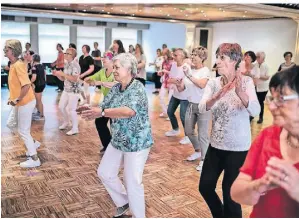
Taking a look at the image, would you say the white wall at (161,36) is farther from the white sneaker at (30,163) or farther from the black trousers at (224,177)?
the black trousers at (224,177)

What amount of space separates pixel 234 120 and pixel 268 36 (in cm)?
1014

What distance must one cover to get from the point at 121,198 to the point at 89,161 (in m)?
1.60

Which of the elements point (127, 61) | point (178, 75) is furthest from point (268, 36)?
point (127, 61)

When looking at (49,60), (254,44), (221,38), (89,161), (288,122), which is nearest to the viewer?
(288,122)

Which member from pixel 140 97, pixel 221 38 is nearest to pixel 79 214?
pixel 140 97

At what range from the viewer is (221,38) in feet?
45.2

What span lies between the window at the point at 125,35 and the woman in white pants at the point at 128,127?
46.3 ft

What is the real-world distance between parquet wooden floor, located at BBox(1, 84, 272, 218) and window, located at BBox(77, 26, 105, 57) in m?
10.5

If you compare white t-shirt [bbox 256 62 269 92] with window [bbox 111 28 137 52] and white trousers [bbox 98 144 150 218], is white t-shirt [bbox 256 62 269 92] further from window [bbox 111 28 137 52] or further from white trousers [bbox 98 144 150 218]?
window [bbox 111 28 137 52]

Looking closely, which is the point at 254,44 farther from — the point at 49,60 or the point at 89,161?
the point at 89,161

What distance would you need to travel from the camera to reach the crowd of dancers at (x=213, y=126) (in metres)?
1.21

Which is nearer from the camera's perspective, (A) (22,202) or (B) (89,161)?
(A) (22,202)

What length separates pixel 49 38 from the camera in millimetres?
14992

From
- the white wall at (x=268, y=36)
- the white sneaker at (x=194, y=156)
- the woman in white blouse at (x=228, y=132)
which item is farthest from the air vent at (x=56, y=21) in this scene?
the woman in white blouse at (x=228, y=132)
